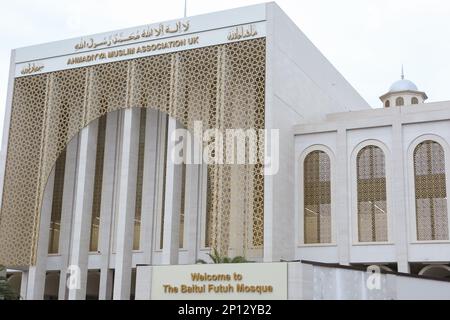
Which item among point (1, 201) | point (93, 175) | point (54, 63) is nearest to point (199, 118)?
point (93, 175)

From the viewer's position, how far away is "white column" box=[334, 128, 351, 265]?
20297 millimetres

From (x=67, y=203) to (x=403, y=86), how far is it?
15755 mm

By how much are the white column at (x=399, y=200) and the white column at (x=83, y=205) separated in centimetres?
1008

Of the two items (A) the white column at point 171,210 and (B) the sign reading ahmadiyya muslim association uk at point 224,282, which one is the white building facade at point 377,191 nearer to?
(A) the white column at point 171,210

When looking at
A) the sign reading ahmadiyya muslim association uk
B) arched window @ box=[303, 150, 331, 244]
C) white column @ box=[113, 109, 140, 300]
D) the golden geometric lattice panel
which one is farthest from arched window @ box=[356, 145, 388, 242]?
white column @ box=[113, 109, 140, 300]

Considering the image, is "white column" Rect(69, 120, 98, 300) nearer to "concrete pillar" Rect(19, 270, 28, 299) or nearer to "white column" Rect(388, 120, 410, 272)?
"concrete pillar" Rect(19, 270, 28, 299)

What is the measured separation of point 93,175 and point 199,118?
15.4 ft

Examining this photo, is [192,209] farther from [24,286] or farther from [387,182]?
[24,286]

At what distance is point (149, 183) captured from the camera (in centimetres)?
2353

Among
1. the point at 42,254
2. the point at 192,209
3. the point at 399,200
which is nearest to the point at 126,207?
the point at 192,209

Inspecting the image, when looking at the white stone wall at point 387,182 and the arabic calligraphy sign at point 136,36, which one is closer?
the white stone wall at point 387,182

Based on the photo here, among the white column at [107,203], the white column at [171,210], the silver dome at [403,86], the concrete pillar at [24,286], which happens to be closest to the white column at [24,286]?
the concrete pillar at [24,286]

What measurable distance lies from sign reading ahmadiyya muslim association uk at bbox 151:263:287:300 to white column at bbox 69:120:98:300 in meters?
7.47

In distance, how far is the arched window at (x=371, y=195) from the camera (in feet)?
66.4
